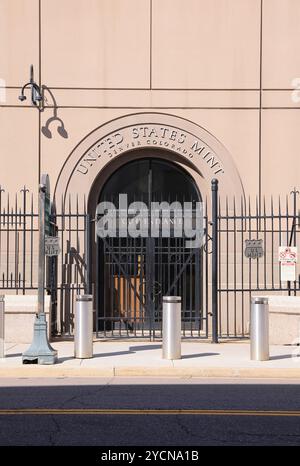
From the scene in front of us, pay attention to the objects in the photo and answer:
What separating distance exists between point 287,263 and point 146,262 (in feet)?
11.5

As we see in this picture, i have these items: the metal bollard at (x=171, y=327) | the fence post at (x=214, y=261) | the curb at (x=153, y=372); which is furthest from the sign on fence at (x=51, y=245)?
the fence post at (x=214, y=261)

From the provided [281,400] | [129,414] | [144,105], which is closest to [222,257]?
[144,105]

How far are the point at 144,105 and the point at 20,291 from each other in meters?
5.15

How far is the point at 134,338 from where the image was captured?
15.8 meters

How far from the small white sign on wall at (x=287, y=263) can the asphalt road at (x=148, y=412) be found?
14.0ft

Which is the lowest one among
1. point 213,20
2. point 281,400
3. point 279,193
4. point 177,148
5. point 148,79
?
point 281,400

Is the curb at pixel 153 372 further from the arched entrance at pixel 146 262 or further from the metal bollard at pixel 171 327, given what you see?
the arched entrance at pixel 146 262

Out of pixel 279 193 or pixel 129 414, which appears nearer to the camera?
pixel 129 414

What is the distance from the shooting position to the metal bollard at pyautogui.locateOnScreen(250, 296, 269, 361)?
12523 millimetres

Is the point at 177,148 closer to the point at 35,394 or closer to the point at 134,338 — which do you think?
the point at 134,338

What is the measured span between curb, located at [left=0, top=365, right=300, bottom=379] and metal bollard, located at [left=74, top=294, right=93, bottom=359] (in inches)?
44.0

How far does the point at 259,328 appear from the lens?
12.6 metres

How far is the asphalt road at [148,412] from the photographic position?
22.8 feet

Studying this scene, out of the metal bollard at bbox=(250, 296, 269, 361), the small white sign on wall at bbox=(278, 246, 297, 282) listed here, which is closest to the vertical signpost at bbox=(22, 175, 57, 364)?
the metal bollard at bbox=(250, 296, 269, 361)
